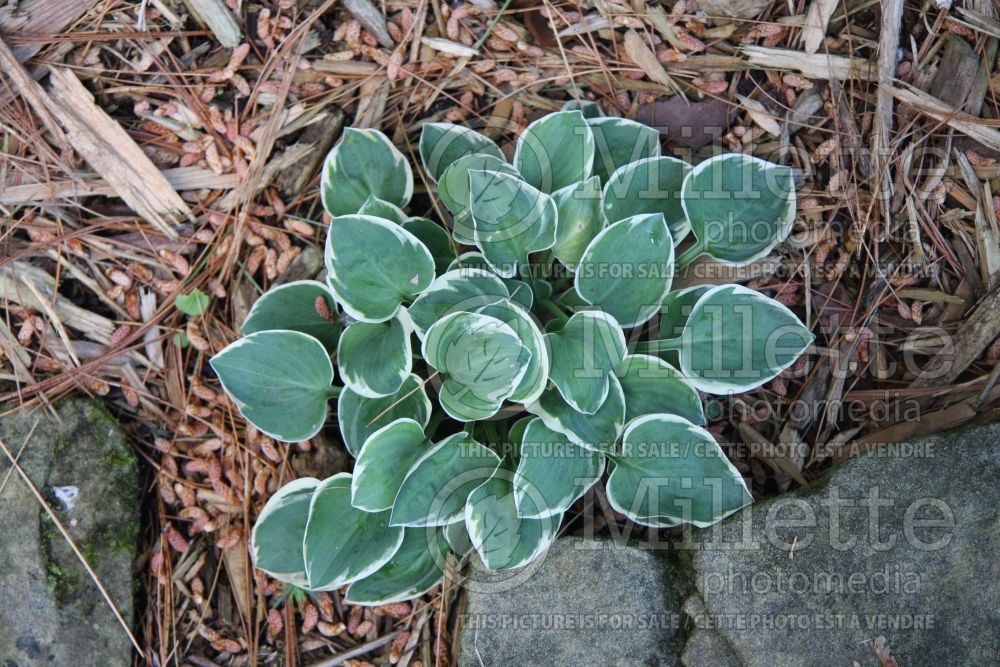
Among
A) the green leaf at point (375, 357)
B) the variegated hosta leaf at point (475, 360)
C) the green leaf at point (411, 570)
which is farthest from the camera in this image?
Answer: the green leaf at point (411, 570)

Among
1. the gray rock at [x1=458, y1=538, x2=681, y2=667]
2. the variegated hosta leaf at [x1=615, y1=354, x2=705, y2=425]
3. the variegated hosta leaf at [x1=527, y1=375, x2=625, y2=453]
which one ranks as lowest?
the gray rock at [x1=458, y1=538, x2=681, y2=667]

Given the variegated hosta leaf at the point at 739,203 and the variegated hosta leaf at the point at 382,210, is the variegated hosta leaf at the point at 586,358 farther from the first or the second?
the variegated hosta leaf at the point at 382,210

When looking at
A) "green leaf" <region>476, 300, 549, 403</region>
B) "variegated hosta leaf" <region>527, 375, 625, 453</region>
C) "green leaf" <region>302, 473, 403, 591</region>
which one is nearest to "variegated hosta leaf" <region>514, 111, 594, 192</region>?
"green leaf" <region>476, 300, 549, 403</region>

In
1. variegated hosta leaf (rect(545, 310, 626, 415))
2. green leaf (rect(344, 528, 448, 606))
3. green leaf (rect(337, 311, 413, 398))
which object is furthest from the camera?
green leaf (rect(344, 528, 448, 606))

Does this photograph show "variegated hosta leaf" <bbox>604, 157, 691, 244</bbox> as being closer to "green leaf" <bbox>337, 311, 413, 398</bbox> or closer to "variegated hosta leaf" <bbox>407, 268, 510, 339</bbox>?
"variegated hosta leaf" <bbox>407, 268, 510, 339</bbox>

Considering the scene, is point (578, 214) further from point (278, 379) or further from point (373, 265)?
point (278, 379)

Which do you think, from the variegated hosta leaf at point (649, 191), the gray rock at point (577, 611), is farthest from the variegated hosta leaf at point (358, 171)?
the gray rock at point (577, 611)

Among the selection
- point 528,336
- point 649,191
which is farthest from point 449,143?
point 528,336
